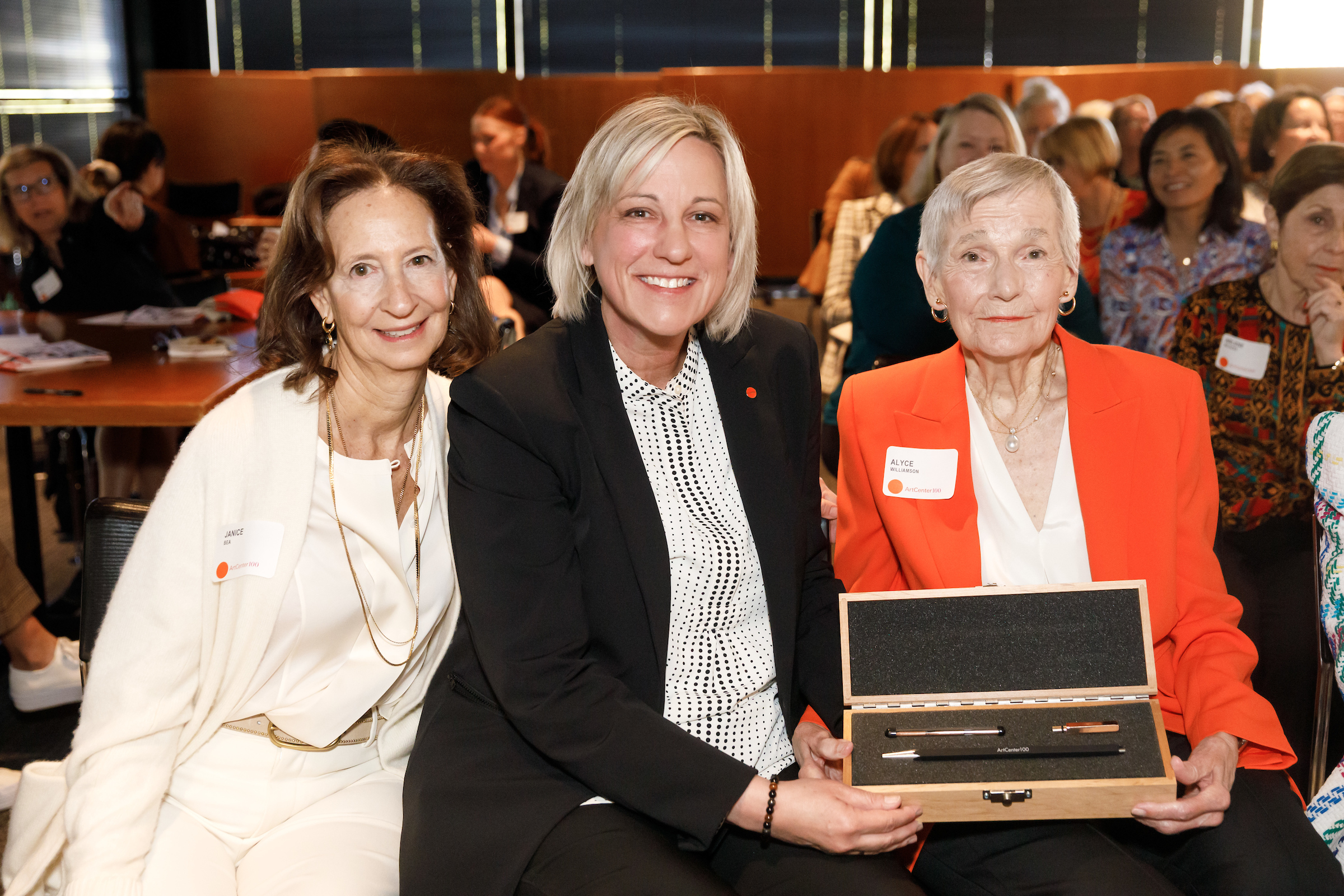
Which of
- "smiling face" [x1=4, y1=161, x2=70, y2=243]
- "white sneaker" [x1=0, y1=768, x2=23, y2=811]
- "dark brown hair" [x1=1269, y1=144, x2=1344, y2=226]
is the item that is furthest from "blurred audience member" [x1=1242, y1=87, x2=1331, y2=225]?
"smiling face" [x1=4, y1=161, x2=70, y2=243]

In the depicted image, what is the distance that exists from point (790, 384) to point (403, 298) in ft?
2.24

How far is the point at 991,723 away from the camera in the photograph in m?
1.54

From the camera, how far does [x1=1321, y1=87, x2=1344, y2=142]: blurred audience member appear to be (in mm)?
5777

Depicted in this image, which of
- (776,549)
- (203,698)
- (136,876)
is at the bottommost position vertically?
(136,876)

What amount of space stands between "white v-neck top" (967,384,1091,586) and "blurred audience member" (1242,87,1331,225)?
385 cm

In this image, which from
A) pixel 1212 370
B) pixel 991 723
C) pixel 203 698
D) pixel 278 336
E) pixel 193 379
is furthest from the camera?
pixel 193 379

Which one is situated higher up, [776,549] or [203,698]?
[776,549]

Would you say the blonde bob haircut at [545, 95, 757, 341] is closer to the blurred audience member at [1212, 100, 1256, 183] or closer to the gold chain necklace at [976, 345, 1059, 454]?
the gold chain necklace at [976, 345, 1059, 454]

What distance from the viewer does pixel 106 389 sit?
11.0 ft

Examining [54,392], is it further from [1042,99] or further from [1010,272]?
[1042,99]

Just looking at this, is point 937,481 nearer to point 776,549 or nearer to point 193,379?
point 776,549

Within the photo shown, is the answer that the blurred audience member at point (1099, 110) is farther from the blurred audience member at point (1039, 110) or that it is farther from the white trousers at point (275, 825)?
the white trousers at point (275, 825)

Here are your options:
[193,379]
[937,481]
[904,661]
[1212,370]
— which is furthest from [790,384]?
[193,379]

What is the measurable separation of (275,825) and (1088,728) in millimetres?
1276
